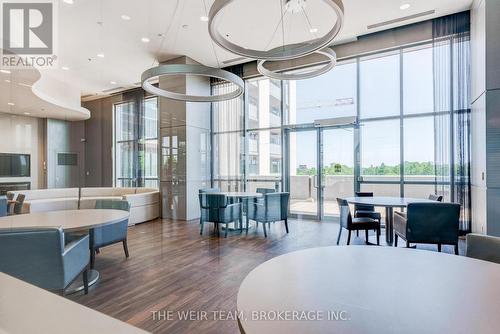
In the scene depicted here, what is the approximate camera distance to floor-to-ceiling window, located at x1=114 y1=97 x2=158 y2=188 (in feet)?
28.6

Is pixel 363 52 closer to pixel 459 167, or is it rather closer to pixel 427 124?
pixel 427 124

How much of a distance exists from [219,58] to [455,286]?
717 cm

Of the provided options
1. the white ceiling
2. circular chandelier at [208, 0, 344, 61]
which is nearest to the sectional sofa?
the white ceiling

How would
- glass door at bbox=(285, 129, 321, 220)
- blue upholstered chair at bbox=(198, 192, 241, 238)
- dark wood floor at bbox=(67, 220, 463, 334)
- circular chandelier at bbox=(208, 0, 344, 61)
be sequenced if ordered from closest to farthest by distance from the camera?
circular chandelier at bbox=(208, 0, 344, 61) < dark wood floor at bbox=(67, 220, 463, 334) < blue upholstered chair at bbox=(198, 192, 241, 238) < glass door at bbox=(285, 129, 321, 220)

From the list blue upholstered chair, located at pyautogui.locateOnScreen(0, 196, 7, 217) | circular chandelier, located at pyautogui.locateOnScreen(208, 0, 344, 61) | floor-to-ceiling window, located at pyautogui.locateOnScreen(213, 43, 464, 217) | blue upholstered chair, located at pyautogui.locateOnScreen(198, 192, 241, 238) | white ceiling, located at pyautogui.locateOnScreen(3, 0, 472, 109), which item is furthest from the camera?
floor-to-ceiling window, located at pyautogui.locateOnScreen(213, 43, 464, 217)

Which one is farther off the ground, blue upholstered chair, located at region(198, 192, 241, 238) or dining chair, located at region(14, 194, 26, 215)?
dining chair, located at region(14, 194, 26, 215)

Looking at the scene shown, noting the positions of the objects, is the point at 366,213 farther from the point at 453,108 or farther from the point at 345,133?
the point at 453,108

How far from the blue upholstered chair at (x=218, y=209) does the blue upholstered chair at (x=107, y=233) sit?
1.82 metres

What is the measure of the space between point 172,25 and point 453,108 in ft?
19.7

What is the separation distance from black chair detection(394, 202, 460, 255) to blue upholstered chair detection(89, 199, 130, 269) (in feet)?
13.4

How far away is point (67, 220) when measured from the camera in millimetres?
3059

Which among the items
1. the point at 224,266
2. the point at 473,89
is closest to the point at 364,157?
the point at 473,89

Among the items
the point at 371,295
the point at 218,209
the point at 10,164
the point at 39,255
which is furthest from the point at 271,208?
the point at 371,295

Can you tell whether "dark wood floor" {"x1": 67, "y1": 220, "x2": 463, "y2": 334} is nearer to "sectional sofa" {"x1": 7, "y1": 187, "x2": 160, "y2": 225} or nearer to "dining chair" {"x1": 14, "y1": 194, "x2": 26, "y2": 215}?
"sectional sofa" {"x1": 7, "y1": 187, "x2": 160, "y2": 225}
